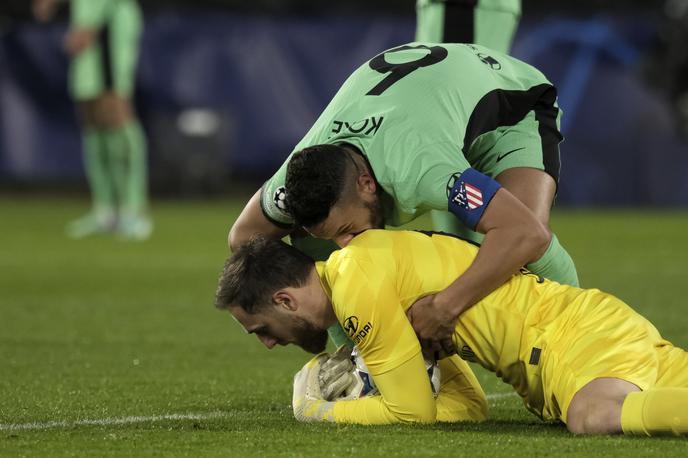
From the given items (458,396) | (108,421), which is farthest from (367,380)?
(108,421)

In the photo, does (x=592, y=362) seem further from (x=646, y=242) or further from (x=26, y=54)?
(x=26, y=54)

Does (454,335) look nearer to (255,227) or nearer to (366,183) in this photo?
(366,183)

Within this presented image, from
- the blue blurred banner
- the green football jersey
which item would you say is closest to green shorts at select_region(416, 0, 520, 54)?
the green football jersey

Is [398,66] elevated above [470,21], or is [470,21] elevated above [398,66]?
[398,66]

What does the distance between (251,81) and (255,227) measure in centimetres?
1082

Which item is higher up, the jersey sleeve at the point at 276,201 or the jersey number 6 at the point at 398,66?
the jersey number 6 at the point at 398,66

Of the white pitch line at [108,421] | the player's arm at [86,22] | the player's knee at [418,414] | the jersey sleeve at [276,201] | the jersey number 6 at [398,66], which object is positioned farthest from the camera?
the player's arm at [86,22]

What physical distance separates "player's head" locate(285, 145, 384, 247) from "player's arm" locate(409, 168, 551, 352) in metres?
0.31

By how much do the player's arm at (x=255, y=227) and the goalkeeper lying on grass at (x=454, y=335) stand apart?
2.85ft

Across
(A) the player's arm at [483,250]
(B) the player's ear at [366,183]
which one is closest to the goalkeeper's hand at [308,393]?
(A) the player's arm at [483,250]

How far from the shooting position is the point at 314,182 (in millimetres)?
4047

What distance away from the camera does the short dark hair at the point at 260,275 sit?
399cm

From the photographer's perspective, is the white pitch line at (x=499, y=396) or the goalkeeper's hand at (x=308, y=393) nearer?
the goalkeeper's hand at (x=308, y=393)

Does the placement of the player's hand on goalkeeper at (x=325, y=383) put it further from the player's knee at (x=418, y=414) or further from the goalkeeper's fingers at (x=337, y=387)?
the player's knee at (x=418, y=414)
